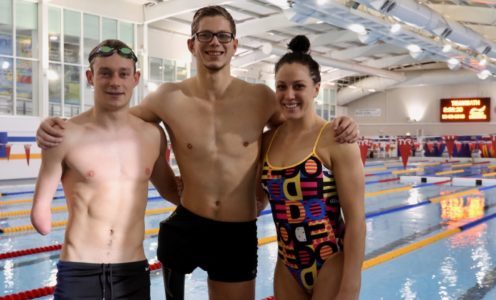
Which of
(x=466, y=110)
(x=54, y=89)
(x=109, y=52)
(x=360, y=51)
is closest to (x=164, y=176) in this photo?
(x=109, y=52)

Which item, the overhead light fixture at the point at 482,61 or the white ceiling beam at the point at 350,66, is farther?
the overhead light fixture at the point at 482,61

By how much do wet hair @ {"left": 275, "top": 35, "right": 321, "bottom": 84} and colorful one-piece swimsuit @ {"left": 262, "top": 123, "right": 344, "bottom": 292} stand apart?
0.89ft

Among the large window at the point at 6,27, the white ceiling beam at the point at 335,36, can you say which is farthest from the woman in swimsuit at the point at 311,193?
the white ceiling beam at the point at 335,36

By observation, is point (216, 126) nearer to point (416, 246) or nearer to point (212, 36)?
point (212, 36)

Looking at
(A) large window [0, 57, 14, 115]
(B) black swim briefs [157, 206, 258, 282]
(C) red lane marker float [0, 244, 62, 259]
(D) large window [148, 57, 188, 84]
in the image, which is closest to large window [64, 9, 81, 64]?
(A) large window [0, 57, 14, 115]

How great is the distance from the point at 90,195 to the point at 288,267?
100cm

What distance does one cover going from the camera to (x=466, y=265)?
5523 millimetres

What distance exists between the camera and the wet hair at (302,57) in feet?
8.08

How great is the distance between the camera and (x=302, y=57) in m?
2.47

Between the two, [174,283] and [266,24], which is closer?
[174,283]

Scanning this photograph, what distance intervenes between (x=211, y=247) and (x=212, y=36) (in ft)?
3.56

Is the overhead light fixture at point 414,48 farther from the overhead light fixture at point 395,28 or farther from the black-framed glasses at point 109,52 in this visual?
the black-framed glasses at point 109,52

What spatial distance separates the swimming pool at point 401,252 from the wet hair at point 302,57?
256 cm

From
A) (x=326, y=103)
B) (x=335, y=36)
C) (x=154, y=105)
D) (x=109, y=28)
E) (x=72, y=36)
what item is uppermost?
(x=335, y=36)
